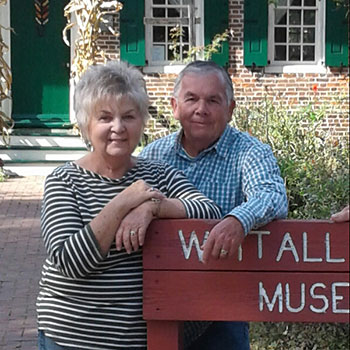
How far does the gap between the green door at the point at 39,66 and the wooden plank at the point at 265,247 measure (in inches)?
448

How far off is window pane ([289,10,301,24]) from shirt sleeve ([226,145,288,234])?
12.0m

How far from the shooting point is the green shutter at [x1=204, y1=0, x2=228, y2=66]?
14.2 meters

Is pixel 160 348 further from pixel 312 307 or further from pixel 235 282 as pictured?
pixel 312 307

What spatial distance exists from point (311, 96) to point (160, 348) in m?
12.0

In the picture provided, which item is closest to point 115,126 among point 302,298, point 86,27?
point 302,298

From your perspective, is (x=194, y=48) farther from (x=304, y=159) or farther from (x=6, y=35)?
(x=304, y=159)

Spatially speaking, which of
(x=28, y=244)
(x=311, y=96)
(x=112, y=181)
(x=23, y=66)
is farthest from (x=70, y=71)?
(x=112, y=181)

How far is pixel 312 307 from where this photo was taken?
2889 millimetres

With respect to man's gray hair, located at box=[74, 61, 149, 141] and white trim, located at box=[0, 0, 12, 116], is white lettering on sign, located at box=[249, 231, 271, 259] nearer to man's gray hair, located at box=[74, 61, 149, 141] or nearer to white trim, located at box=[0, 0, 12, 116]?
man's gray hair, located at box=[74, 61, 149, 141]

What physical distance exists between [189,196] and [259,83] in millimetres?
11704

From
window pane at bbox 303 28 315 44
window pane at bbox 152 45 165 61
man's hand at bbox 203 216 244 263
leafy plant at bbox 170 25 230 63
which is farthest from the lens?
window pane at bbox 303 28 315 44

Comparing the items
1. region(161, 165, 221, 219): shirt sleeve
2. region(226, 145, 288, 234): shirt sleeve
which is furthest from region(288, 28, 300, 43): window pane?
region(161, 165, 221, 219): shirt sleeve

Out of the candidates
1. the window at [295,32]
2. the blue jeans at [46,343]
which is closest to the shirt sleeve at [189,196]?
the blue jeans at [46,343]

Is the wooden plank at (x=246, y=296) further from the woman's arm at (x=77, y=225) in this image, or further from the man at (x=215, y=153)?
the man at (x=215, y=153)
